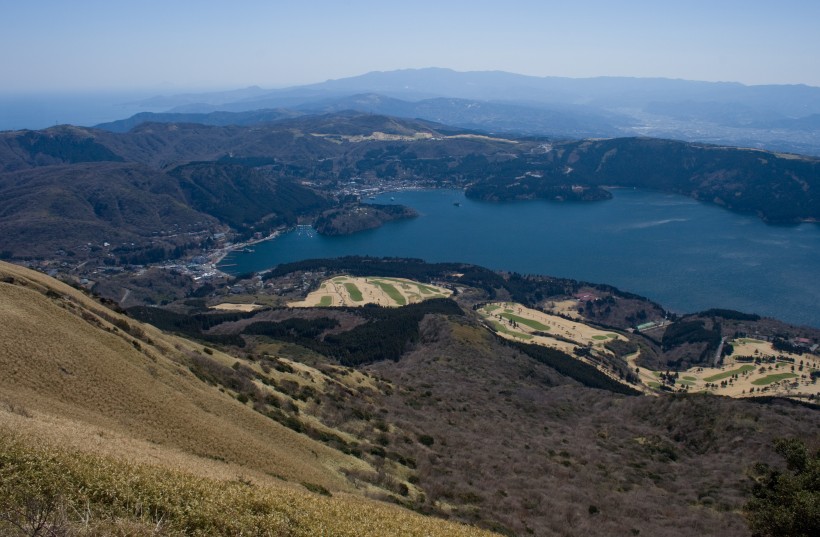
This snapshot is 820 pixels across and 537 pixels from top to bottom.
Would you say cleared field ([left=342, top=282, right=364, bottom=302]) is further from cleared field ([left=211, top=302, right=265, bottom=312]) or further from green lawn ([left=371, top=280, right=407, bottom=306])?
cleared field ([left=211, top=302, right=265, bottom=312])

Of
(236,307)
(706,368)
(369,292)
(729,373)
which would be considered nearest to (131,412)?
(236,307)

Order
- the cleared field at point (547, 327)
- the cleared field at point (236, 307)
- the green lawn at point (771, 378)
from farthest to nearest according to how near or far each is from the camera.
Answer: the cleared field at point (236, 307)
the cleared field at point (547, 327)
the green lawn at point (771, 378)

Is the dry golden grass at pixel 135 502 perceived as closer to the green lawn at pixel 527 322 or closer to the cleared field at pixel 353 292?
the green lawn at pixel 527 322

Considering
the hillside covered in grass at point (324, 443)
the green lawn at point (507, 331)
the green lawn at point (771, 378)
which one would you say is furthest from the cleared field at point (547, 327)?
the hillside covered in grass at point (324, 443)

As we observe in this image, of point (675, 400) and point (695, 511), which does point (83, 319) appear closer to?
point (695, 511)

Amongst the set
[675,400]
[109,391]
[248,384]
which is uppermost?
[109,391]

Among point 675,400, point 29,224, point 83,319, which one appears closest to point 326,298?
point 675,400

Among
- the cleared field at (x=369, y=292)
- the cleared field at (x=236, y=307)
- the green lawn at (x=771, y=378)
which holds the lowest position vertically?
the green lawn at (x=771, y=378)

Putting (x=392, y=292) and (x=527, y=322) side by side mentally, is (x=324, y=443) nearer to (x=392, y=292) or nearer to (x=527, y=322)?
(x=527, y=322)
